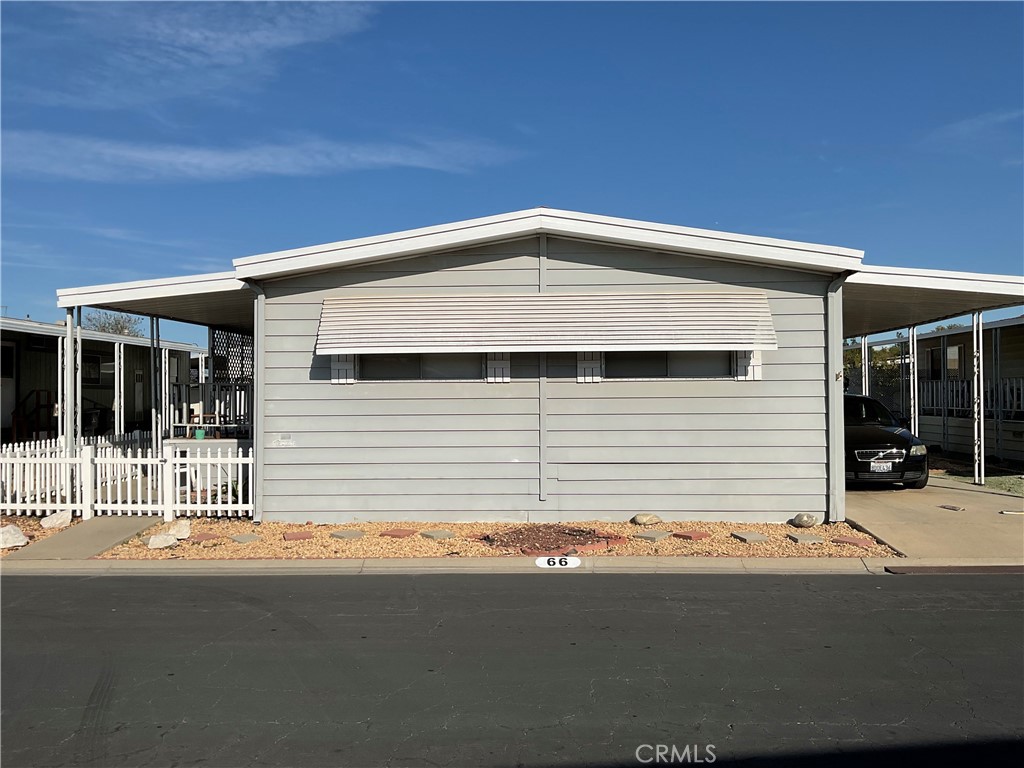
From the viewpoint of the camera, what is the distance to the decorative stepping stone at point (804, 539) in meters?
8.90

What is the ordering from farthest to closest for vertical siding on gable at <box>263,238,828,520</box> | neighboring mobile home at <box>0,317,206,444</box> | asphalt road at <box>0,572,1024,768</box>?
neighboring mobile home at <box>0,317,206,444</box> → vertical siding on gable at <box>263,238,828,520</box> → asphalt road at <box>0,572,1024,768</box>

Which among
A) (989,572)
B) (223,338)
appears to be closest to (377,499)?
(989,572)

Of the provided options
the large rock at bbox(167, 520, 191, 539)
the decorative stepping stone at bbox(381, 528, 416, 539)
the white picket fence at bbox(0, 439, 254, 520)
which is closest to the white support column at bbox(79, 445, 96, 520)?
the white picket fence at bbox(0, 439, 254, 520)

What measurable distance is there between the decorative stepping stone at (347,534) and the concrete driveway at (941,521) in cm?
595

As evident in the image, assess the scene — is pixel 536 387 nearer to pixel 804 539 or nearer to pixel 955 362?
pixel 804 539

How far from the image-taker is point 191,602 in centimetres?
699

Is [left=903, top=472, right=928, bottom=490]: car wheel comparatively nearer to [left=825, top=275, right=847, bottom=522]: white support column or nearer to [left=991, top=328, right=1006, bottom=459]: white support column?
[left=825, top=275, right=847, bottom=522]: white support column

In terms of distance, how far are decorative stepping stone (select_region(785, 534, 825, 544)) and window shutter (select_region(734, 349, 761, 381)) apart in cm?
196

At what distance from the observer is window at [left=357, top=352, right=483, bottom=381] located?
10070mm

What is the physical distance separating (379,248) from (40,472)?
555cm

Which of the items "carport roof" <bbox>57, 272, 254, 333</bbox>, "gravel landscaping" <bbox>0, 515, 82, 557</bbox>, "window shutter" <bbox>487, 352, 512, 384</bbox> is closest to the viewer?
"gravel landscaping" <bbox>0, 515, 82, 557</bbox>

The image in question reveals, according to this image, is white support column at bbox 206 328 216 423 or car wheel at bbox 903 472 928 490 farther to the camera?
white support column at bbox 206 328 216 423

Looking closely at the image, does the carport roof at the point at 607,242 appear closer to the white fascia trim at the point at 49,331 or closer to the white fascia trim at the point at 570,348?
the white fascia trim at the point at 570,348

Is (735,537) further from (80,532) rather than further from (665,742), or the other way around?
(80,532)
